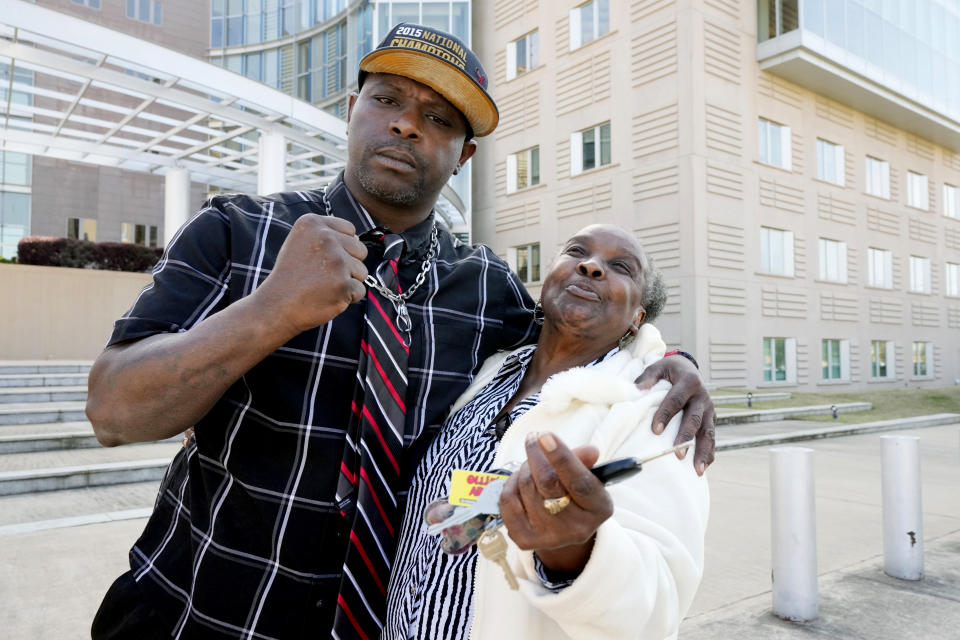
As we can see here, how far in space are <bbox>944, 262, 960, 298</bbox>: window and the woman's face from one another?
1099 inches

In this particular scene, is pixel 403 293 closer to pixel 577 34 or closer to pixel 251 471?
pixel 251 471

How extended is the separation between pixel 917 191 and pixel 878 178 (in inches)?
109

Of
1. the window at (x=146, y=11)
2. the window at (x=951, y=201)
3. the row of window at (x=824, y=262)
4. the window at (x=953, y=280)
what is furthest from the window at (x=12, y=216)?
the window at (x=953, y=280)

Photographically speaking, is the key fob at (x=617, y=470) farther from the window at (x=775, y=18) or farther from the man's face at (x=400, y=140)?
the window at (x=775, y=18)

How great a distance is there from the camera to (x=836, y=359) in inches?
781

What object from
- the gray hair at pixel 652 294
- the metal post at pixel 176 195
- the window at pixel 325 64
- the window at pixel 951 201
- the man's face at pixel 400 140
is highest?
the window at pixel 325 64

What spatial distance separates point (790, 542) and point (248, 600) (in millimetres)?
2971

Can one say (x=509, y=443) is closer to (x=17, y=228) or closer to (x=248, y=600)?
(x=248, y=600)

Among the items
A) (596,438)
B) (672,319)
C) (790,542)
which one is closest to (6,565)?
(596,438)

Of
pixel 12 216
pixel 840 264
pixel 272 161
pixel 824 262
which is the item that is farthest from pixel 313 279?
pixel 12 216

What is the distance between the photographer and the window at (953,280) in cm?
2441

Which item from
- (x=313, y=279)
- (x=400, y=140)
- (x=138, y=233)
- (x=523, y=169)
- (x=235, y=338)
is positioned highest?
(x=523, y=169)

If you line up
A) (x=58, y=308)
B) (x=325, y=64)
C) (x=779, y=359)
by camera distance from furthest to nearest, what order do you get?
(x=325, y=64) → (x=779, y=359) → (x=58, y=308)

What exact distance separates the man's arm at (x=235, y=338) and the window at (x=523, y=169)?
64.6 feet
